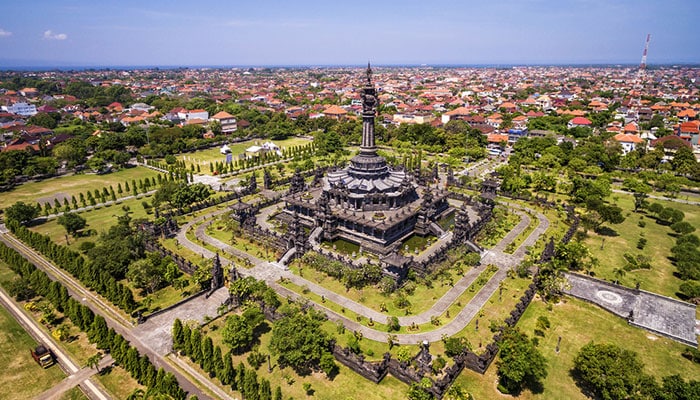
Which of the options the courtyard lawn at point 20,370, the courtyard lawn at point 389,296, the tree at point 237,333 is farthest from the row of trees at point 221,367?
the courtyard lawn at point 389,296

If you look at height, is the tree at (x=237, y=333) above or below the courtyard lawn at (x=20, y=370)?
above

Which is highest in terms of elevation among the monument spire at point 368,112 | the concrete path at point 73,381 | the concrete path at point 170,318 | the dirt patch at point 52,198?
the monument spire at point 368,112

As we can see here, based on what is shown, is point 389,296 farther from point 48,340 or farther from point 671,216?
point 671,216

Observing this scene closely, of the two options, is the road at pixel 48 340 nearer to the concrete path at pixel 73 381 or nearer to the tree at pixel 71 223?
the concrete path at pixel 73 381

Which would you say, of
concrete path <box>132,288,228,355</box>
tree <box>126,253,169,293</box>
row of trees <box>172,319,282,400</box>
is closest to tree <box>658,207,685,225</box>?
row of trees <box>172,319,282,400</box>

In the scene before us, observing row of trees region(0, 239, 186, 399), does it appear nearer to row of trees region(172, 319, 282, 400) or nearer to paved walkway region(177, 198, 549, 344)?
row of trees region(172, 319, 282, 400)

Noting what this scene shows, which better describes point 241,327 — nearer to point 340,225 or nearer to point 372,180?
point 340,225

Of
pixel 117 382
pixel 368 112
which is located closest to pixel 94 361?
pixel 117 382

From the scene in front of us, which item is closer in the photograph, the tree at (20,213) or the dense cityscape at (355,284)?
the dense cityscape at (355,284)
